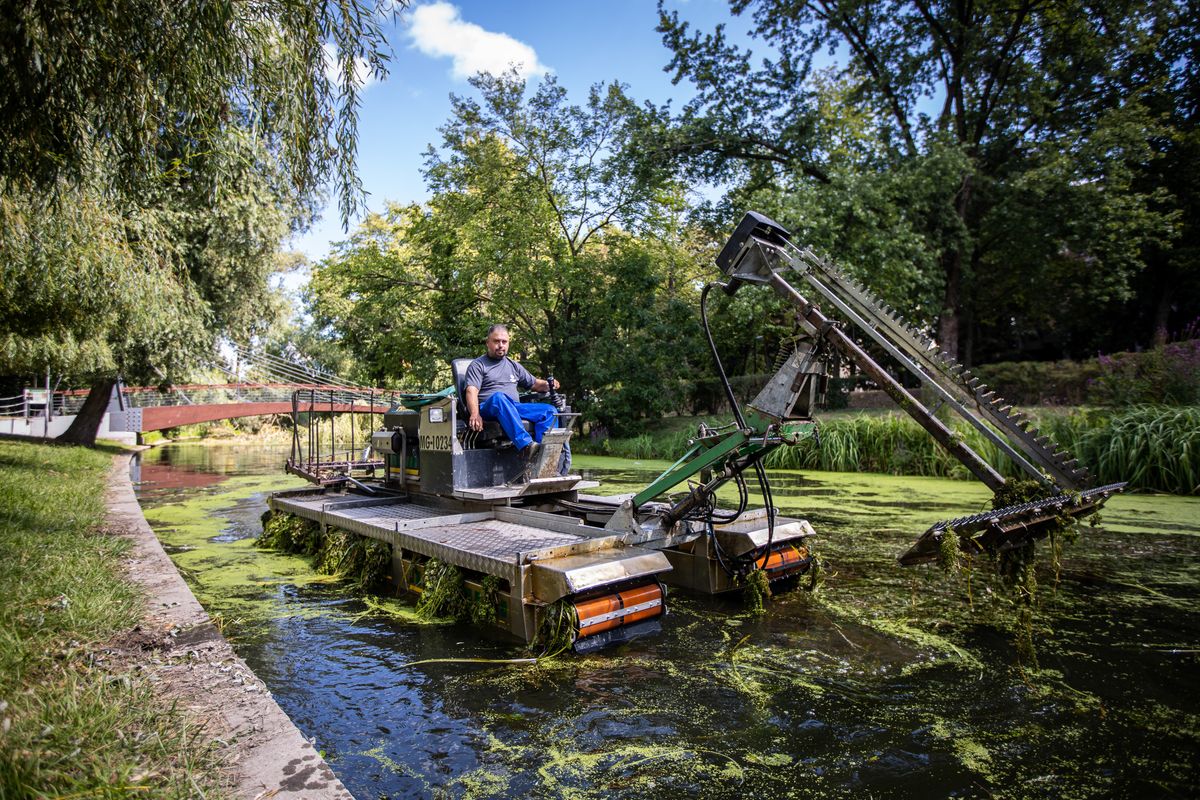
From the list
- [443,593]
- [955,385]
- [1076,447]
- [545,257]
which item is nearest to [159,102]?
[443,593]

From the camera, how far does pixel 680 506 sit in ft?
16.7

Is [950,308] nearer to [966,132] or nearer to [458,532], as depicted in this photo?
[966,132]

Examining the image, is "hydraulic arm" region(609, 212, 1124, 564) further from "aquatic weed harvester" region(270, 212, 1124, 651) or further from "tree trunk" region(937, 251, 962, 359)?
"tree trunk" region(937, 251, 962, 359)

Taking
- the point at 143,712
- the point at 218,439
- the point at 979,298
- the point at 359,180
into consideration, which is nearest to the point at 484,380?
the point at 359,180

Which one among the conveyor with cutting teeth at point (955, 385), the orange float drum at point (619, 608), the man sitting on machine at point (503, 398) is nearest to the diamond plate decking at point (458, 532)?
the orange float drum at point (619, 608)

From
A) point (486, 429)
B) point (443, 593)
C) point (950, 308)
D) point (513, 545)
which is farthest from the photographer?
point (950, 308)

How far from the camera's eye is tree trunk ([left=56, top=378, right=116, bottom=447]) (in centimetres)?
1992

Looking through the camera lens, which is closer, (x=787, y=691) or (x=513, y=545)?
(x=787, y=691)

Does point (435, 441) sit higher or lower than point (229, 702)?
higher

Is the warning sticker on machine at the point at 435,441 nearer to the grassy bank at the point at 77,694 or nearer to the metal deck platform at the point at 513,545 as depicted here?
the metal deck platform at the point at 513,545

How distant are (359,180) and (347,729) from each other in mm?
3259

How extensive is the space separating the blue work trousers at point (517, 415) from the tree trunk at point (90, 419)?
18.3m

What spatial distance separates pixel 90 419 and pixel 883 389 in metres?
22.5

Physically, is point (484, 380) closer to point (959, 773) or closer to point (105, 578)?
point (105, 578)
